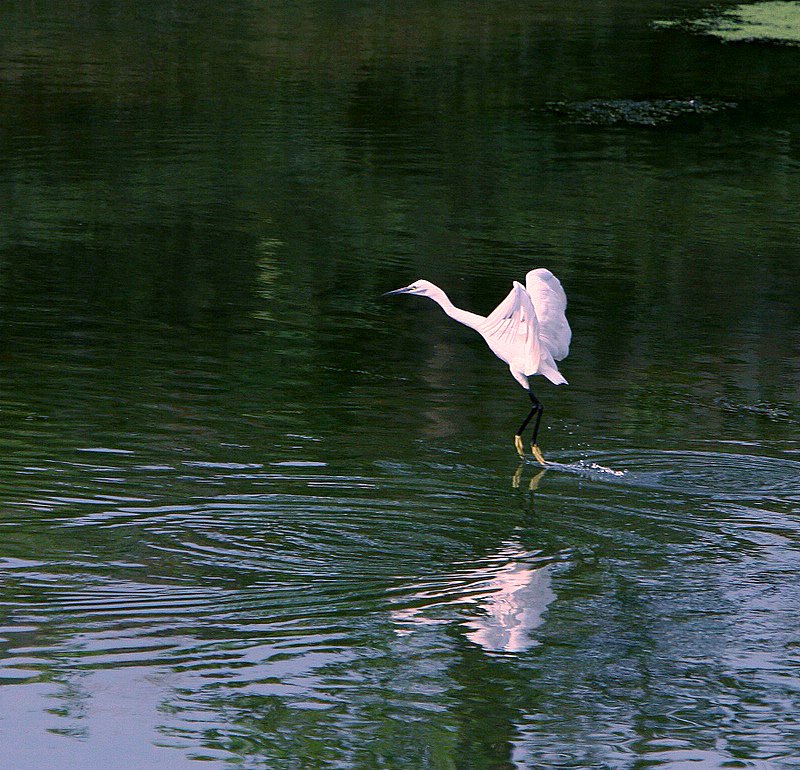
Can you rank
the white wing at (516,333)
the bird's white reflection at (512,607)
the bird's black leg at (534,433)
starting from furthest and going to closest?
the bird's black leg at (534,433) < the white wing at (516,333) < the bird's white reflection at (512,607)

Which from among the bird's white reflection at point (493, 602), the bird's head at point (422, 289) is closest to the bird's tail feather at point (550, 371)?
the bird's head at point (422, 289)

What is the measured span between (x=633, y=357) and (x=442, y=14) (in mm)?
18688

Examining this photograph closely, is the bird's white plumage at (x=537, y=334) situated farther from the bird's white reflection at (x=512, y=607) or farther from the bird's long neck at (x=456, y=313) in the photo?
the bird's white reflection at (x=512, y=607)

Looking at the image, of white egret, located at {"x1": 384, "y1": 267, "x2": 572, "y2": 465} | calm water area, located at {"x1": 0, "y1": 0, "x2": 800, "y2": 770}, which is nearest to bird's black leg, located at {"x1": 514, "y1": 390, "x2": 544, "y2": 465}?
white egret, located at {"x1": 384, "y1": 267, "x2": 572, "y2": 465}

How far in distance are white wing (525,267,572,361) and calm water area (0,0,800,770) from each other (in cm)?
69

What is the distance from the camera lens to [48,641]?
19.9ft

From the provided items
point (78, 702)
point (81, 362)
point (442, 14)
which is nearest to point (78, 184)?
point (81, 362)

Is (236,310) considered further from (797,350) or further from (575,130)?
(575,130)

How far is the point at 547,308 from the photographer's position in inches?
334

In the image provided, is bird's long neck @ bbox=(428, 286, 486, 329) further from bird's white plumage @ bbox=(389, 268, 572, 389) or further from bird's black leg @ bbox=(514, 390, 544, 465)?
bird's black leg @ bbox=(514, 390, 544, 465)

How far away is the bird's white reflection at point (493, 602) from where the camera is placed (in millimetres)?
6359

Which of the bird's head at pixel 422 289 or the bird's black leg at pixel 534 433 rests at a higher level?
the bird's head at pixel 422 289

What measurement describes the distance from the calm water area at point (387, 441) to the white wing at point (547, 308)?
692 mm

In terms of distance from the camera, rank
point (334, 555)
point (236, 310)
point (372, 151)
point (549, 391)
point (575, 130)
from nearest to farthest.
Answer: point (334, 555), point (549, 391), point (236, 310), point (372, 151), point (575, 130)
